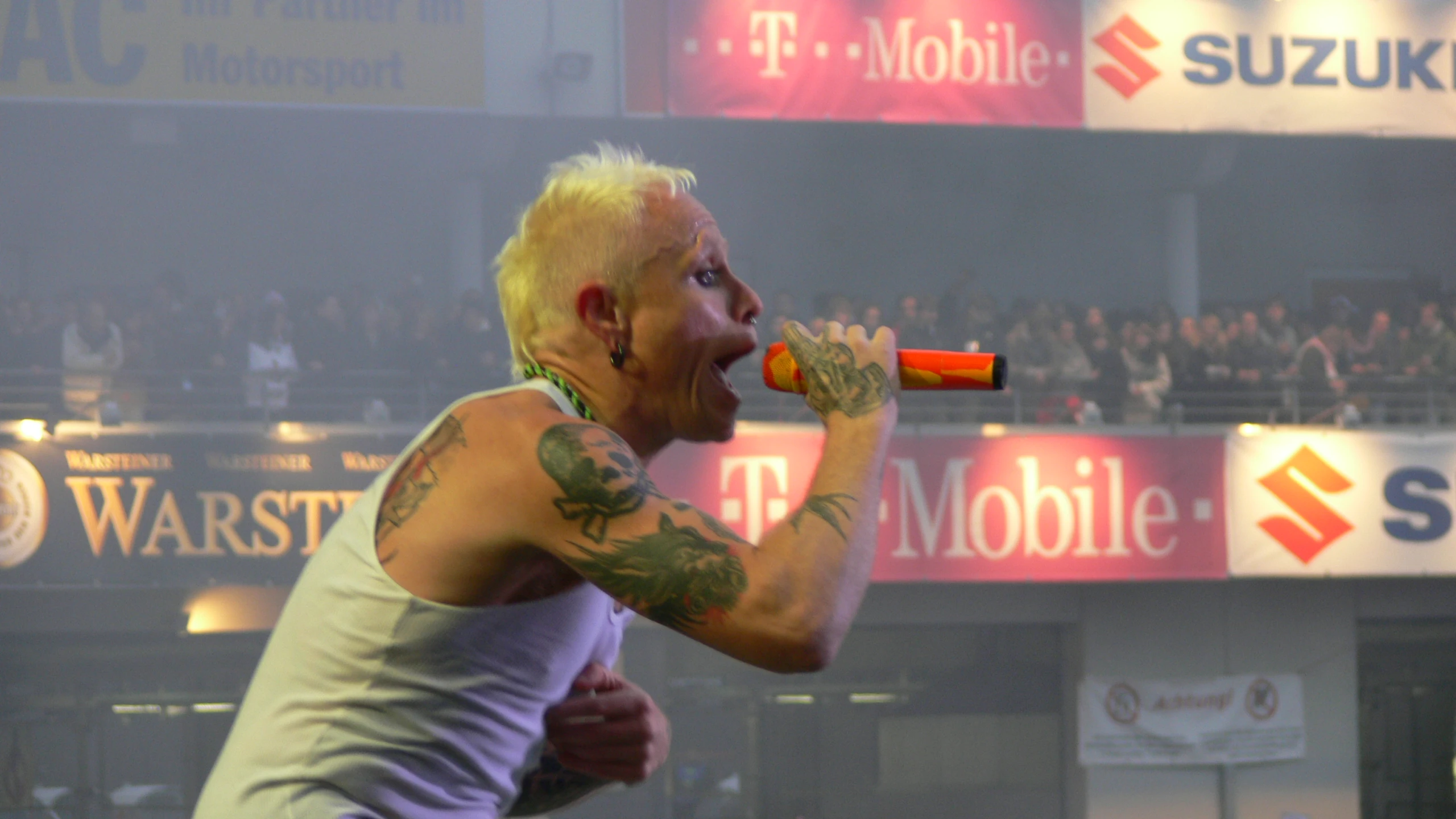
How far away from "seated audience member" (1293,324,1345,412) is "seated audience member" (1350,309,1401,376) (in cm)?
18

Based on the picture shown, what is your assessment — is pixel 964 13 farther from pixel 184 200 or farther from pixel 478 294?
pixel 184 200

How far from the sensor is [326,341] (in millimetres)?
11125

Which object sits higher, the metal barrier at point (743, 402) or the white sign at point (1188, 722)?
the metal barrier at point (743, 402)

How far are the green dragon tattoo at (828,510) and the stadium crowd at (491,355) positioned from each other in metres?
9.16

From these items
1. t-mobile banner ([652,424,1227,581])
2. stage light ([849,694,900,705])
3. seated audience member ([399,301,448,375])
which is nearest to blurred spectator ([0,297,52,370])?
seated audience member ([399,301,448,375])

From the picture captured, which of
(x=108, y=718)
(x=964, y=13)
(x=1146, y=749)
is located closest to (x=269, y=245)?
(x=108, y=718)

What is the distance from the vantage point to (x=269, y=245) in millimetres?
13992

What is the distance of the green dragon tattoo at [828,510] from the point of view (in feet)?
4.94

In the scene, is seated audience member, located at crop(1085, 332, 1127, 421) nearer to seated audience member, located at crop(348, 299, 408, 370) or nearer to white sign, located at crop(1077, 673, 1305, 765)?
white sign, located at crop(1077, 673, 1305, 765)

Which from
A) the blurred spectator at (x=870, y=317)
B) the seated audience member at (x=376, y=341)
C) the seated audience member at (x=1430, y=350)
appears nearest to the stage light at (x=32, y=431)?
the seated audience member at (x=376, y=341)

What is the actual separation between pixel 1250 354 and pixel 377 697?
11.4 metres

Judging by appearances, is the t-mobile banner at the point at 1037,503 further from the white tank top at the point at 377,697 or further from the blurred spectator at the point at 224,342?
the white tank top at the point at 377,697

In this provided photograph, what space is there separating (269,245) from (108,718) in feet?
14.5

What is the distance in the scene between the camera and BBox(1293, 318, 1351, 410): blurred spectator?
11898 mm
